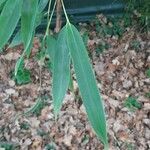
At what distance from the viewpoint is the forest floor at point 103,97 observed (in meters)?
2.98

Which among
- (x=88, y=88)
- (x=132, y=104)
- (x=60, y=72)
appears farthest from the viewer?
(x=132, y=104)

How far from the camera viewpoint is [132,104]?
3.29 m

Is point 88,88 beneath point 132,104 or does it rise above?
above

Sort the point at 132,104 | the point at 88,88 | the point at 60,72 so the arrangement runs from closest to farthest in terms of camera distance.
Result: the point at 88,88 → the point at 60,72 → the point at 132,104

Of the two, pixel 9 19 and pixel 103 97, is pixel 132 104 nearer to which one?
pixel 103 97

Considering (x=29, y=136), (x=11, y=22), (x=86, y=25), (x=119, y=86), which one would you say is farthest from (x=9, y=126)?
(x=11, y=22)

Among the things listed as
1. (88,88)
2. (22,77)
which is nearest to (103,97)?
(22,77)

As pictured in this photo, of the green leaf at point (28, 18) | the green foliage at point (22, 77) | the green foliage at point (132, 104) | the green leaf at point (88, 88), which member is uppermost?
the green leaf at point (28, 18)

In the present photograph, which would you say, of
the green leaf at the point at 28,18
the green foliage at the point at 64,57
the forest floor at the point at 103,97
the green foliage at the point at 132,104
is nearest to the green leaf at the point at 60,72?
the green foliage at the point at 64,57

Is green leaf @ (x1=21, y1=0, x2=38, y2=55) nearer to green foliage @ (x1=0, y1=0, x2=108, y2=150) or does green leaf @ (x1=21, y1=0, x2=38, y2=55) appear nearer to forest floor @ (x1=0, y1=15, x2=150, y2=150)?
green foliage @ (x1=0, y1=0, x2=108, y2=150)

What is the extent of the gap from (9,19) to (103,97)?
198 centimetres

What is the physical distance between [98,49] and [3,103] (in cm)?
104

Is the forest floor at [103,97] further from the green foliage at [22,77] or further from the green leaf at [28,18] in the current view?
the green leaf at [28,18]

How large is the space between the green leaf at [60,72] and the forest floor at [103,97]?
1.46 meters
